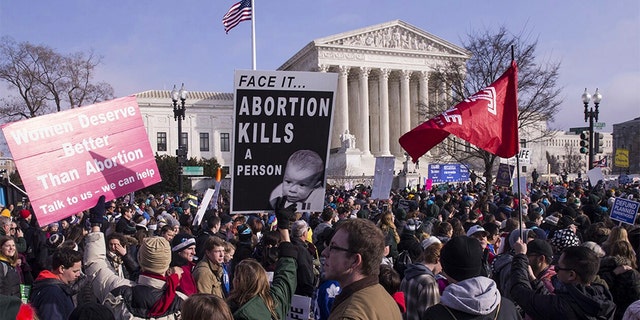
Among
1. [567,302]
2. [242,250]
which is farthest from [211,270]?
[567,302]

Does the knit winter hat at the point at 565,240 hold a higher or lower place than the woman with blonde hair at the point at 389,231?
higher

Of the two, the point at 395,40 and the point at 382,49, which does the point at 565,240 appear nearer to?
the point at 382,49

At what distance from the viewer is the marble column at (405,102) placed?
64.7 meters

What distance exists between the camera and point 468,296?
3.00 m

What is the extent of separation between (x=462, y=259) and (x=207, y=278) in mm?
2390

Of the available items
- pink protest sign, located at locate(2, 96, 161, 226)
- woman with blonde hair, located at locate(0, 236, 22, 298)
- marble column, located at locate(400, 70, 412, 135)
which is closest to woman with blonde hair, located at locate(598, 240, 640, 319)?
woman with blonde hair, located at locate(0, 236, 22, 298)

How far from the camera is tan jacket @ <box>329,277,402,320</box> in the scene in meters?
2.59

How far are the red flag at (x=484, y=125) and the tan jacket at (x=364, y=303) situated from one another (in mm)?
3814

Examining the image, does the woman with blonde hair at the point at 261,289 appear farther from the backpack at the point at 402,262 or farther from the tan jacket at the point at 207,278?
the backpack at the point at 402,262

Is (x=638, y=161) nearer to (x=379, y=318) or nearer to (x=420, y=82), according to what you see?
(x=420, y=82)

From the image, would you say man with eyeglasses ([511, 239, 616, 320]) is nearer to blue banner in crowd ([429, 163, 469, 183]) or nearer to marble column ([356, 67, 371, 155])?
blue banner in crowd ([429, 163, 469, 183])

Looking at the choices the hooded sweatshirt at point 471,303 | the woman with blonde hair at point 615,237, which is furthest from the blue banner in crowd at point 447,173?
the hooded sweatshirt at point 471,303

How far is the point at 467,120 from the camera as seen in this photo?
22.2ft

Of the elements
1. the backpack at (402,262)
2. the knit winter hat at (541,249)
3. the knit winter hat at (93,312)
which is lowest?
the backpack at (402,262)
